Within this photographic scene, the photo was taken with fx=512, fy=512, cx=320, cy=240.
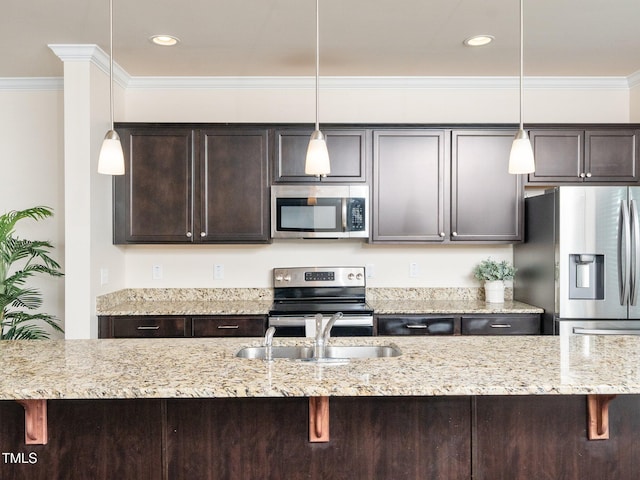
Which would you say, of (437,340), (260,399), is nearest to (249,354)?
(260,399)

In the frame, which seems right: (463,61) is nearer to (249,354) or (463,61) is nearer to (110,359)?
(249,354)

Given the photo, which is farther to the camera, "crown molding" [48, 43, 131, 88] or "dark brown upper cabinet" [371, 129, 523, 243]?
"dark brown upper cabinet" [371, 129, 523, 243]

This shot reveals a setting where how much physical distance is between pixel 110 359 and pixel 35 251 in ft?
6.48

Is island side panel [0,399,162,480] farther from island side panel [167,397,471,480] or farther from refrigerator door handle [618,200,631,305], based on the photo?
refrigerator door handle [618,200,631,305]

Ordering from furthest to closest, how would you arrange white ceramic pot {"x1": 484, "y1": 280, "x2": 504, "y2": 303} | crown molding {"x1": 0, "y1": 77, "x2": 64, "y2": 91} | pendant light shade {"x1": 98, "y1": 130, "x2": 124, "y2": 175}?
crown molding {"x1": 0, "y1": 77, "x2": 64, "y2": 91}, white ceramic pot {"x1": 484, "y1": 280, "x2": 504, "y2": 303}, pendant light shade {"x1": 98, "y1": 130, "x2": 124, "y2": 175}

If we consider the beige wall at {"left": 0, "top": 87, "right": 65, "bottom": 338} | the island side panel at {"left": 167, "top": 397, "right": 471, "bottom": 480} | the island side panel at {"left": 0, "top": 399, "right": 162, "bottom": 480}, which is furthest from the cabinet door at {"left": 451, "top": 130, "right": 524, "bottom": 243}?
the beige wall at {"left": 0, "top": 87, "right": 65, "bottom": 338}

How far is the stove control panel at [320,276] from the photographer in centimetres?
387

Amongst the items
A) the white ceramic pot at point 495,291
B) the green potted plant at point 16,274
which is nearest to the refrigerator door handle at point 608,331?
the white ceramic pot at point 495,291

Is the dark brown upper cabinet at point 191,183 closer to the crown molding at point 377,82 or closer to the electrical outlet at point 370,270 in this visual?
the crown molding at point 377,82

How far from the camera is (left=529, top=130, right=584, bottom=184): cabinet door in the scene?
3.62 metres

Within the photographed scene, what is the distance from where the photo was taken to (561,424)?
177 centimetres

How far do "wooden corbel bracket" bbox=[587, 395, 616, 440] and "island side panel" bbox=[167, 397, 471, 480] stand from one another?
426mm

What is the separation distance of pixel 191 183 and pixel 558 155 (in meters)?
2.60

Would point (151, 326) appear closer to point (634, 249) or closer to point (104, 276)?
point (104, 276)
